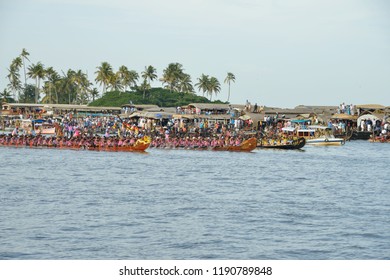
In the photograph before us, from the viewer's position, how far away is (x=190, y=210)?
3544 centimetres

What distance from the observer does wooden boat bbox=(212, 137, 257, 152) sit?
71.8m

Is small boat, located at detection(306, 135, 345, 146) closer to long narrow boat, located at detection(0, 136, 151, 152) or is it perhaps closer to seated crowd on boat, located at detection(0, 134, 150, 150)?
seated crowd on boat, located at detection(0, 134, 150, 150)

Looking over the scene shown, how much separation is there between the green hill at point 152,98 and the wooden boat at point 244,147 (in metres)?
64.2

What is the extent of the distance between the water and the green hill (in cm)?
7713

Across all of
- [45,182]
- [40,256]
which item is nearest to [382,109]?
[45,182]

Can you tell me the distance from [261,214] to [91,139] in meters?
37.6

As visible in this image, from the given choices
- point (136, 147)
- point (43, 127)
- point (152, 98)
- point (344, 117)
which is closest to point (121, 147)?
point (136, 147)

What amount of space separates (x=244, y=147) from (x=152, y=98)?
242 feet

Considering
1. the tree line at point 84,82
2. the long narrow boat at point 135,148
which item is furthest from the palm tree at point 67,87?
the long narrow boat at point 135,148

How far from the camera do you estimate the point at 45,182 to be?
4531cm

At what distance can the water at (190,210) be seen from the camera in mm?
27453

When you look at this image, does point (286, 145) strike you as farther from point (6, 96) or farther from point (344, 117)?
point (6, 96)

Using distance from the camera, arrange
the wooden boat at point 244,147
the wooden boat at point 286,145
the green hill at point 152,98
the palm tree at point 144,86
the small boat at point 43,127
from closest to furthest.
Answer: the wooden boat at point 244,147 → the wooden boat at point 286,145 → the small boat at point 43,127 → the green hill at point 152,98 → the palm tree at point 144,86

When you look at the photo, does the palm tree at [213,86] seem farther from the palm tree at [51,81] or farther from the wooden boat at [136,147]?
the wooden boat at [136,147]
